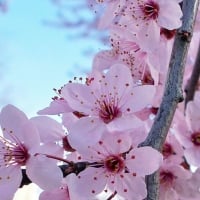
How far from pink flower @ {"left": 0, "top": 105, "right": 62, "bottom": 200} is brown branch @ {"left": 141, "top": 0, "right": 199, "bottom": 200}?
0.66 ft

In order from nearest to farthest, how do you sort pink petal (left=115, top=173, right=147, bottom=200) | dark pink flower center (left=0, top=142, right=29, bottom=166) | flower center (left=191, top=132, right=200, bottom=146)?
1. pink petal (left=115, top=173, right=147, bottom=200)
2. dark pink flower center (left=0, top=142, right=29, bottom=166)
3. flower center (left=191, top=132, right=200, bottom=146)

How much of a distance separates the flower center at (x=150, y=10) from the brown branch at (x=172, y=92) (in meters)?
0.13

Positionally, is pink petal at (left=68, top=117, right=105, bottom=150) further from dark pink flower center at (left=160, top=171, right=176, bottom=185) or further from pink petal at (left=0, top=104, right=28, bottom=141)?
dark pink flower center at (left=160, top=171, right=176, bottom=185)

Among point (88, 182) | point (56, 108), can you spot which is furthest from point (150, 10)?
point (88, 182)

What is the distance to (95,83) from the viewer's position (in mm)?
1248

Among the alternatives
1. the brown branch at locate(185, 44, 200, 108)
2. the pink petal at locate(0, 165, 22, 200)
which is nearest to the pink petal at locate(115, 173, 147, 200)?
the pink petal at locate(0, 165, 22, 200)

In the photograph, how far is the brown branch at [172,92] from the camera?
3.62ft

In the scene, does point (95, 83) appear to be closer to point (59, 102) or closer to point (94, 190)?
point (59, 102)

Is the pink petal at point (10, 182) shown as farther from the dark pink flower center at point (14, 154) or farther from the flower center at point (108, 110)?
the flower center at point (108, 110)

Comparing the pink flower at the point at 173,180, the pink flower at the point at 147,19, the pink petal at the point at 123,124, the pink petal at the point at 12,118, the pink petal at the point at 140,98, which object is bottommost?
the pink flower at the point at 173,180

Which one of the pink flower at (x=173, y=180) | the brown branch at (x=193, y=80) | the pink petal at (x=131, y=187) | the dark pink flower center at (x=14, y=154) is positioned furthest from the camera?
the brown branch at (x=193, y=80)

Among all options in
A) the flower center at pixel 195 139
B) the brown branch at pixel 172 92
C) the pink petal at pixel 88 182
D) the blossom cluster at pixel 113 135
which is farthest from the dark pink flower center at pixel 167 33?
→ the pink petal at pixel 88 182

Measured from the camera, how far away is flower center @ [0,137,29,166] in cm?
120

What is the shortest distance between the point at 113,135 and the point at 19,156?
24cm
